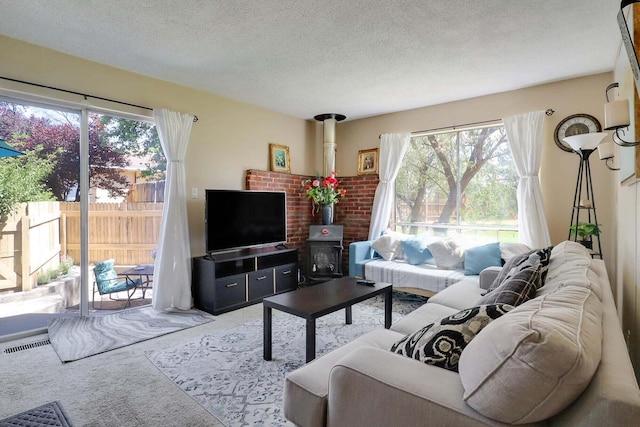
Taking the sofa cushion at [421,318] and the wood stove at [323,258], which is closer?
the sofa cushion at [421,318]

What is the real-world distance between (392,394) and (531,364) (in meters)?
0.43

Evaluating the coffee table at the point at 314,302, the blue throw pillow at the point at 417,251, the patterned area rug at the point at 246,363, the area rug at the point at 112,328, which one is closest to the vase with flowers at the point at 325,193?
the blue throw pillow at the point at 417,251

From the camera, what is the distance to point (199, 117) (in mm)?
3996

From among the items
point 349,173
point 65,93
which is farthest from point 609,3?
point 65,93

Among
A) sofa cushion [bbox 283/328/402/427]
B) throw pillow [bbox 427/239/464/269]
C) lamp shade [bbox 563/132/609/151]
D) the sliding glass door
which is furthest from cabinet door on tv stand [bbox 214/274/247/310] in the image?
lamp shade [bbox 563/132/609/151]

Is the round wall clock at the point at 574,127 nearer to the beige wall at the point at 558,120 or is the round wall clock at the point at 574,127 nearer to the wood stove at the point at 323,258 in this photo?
the beige wall at the point at 558,120

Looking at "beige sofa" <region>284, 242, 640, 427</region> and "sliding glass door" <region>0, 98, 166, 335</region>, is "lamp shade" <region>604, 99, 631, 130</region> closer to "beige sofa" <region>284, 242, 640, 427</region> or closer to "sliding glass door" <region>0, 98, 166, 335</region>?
"beige sofa" <region>284, 242, 640, 427</region>

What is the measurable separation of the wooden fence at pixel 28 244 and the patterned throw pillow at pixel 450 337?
3364 millimetres

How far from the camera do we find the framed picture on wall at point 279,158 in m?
4.77

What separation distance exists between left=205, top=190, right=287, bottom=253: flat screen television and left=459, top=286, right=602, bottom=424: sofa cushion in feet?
10.5

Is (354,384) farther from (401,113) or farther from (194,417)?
(401,113)

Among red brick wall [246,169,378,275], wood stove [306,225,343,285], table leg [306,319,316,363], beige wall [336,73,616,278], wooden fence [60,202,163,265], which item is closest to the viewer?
table leg [306,319,316,363]

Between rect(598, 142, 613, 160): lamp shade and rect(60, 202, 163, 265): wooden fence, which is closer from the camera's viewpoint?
rect(598, 142, 613, 160): lamp shade

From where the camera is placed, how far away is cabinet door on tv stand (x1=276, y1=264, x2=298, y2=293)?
14.0 feet
